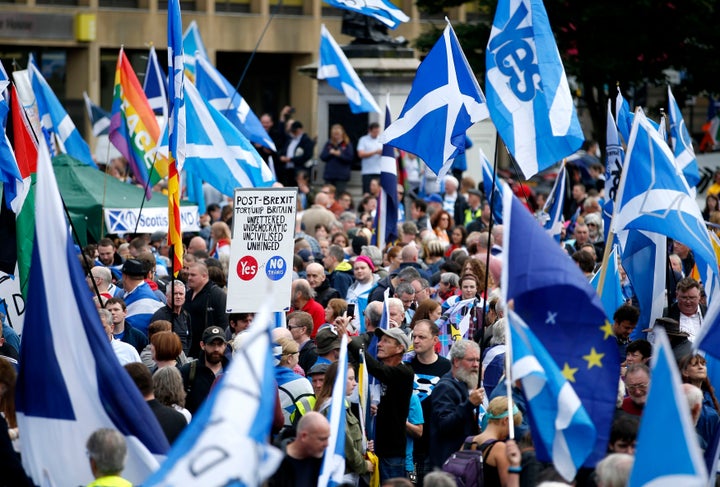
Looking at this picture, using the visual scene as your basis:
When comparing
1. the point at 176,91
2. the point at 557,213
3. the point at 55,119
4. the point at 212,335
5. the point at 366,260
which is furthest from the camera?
the point at 55,119

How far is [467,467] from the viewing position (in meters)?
7.68

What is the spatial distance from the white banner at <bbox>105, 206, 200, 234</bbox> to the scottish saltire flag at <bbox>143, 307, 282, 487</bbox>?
37.9 feet

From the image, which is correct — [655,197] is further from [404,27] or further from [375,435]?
[404,27]

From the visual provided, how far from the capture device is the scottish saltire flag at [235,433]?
18.7 feet

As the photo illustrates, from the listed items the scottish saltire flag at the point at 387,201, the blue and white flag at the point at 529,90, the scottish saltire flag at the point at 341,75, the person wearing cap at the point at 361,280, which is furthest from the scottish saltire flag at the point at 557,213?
the blue and white flag at the point at 529,90

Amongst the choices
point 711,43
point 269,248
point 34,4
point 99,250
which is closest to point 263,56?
point 34,4

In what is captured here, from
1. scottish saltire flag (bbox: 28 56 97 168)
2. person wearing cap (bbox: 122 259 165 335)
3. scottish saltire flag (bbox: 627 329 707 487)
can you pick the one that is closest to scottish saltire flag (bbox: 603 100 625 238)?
person wearing cap (bbox: 122 259 165 335)

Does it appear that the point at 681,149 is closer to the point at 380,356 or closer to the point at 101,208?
the point at 101,208

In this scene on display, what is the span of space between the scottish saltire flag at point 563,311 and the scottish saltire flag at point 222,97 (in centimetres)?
1195

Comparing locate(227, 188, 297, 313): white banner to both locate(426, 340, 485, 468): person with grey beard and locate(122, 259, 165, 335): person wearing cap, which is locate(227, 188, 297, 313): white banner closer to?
locate(122, 259, 165, 335): person wearing cap

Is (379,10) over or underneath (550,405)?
over

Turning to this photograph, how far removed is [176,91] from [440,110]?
1.98 meters

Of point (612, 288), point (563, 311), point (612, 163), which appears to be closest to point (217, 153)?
point (612, 163)

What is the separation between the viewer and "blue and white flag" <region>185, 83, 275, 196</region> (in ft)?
45.0
